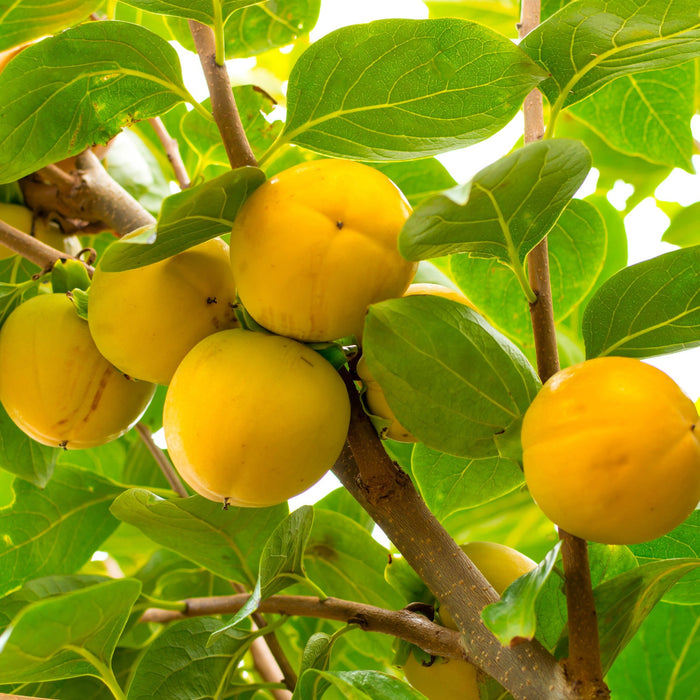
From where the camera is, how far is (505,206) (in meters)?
0.52

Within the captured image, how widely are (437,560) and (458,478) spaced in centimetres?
17

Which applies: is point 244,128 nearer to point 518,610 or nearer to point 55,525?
point 55,525

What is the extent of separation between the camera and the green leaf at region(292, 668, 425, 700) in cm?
59

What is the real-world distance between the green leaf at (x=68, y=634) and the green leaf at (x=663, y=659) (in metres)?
0.54

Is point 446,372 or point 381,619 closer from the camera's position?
point 446,372

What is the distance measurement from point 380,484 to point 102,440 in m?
0.30

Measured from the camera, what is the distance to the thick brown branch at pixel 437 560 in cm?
54

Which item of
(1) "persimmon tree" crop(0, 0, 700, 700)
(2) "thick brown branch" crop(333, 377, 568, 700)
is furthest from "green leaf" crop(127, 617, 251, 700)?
(2) "thick brown branch" crop(333, 377, 568, 700)

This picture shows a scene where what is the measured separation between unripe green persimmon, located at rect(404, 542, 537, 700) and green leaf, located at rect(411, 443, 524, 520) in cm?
5

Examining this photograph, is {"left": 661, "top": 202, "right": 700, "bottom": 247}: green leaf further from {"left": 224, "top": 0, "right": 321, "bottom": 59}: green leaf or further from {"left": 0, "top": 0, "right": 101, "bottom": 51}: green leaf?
{"left": 0, "top": 0, "right": 101, "bottom": 51}: green leaf

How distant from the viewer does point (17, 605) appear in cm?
84

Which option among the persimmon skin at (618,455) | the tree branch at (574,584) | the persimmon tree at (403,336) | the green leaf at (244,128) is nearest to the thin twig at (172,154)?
the green leaf at (244,128)

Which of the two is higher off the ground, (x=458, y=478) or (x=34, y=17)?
(x=34, y=17)

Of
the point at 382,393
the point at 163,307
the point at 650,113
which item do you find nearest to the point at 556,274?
the point at 650,113
